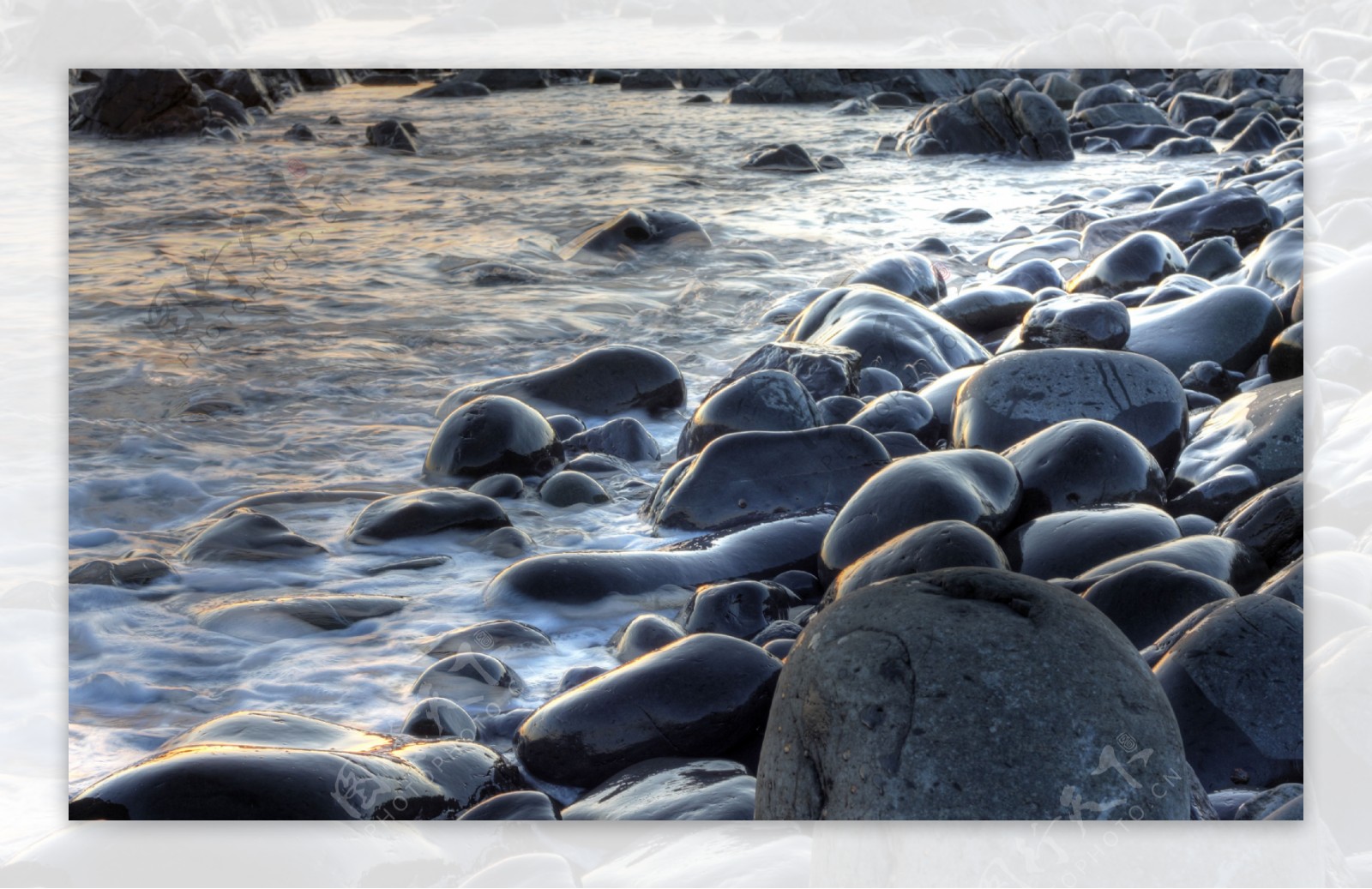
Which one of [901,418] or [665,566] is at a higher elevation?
[901,418]

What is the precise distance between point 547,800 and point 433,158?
90.2 inches

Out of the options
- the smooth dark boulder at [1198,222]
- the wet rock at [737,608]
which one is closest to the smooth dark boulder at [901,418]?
the wet rock at [737,608]

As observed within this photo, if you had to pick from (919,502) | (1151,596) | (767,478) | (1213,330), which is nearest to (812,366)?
(767,478)

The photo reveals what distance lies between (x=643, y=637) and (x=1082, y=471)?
55.8 inches

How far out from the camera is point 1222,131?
596 centimetres

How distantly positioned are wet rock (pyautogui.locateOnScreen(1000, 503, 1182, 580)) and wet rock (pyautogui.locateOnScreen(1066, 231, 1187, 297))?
8.64 feet

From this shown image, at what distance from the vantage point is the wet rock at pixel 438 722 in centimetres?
275

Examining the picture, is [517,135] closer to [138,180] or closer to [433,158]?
[433,158]

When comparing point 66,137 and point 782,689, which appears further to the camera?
point 66,137

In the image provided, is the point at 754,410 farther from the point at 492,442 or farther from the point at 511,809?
the point at 511,809

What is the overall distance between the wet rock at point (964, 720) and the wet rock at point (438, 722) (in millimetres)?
838

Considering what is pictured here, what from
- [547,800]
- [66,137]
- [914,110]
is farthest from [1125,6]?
→ [66,137]

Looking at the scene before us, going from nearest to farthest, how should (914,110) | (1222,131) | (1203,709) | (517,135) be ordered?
(1203,709) < (517,135) < (914,110) < (1222,131)

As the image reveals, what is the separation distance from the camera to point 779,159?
4.45 m
